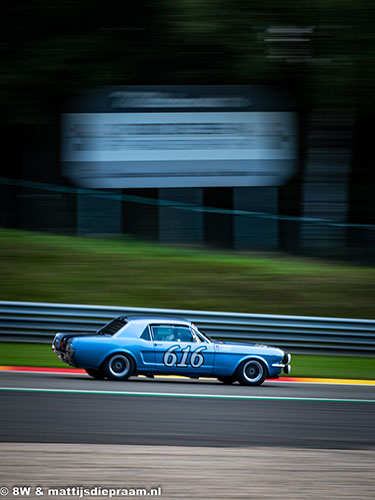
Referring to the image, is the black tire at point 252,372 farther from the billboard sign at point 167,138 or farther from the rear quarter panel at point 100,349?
the billboard sign at point 167,138

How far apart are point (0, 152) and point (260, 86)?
7223 millimetres

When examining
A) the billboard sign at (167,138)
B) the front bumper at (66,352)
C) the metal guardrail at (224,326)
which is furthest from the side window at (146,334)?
the billboard sign at (167,138)

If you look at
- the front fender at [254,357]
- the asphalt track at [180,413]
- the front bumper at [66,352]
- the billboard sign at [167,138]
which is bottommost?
the asphalt track at [180,413]

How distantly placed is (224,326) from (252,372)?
2558 mm

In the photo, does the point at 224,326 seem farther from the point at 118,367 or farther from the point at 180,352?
the point at 118,367

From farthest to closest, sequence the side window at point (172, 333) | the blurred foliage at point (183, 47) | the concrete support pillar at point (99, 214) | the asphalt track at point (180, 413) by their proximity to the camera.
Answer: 1. the blurred foliage at point (183, 47)
2. the concrete support pillar at point (99, 214)
3. the side window at point (172, 333)
4. the asphalt track at point (180, 413)

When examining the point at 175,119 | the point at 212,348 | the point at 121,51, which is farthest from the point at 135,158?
the point at 212,348

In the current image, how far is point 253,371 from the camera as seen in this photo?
445 inches

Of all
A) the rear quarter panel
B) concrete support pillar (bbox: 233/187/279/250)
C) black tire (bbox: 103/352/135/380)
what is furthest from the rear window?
concrete support pillar (bbox: 233/187/279/250)

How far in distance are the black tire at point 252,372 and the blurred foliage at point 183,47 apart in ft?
34.4

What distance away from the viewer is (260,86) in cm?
2047

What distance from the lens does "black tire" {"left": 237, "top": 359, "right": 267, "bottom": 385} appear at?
1126 cm

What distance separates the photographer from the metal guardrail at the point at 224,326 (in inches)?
532

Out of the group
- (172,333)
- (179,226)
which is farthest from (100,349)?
(179,226)
